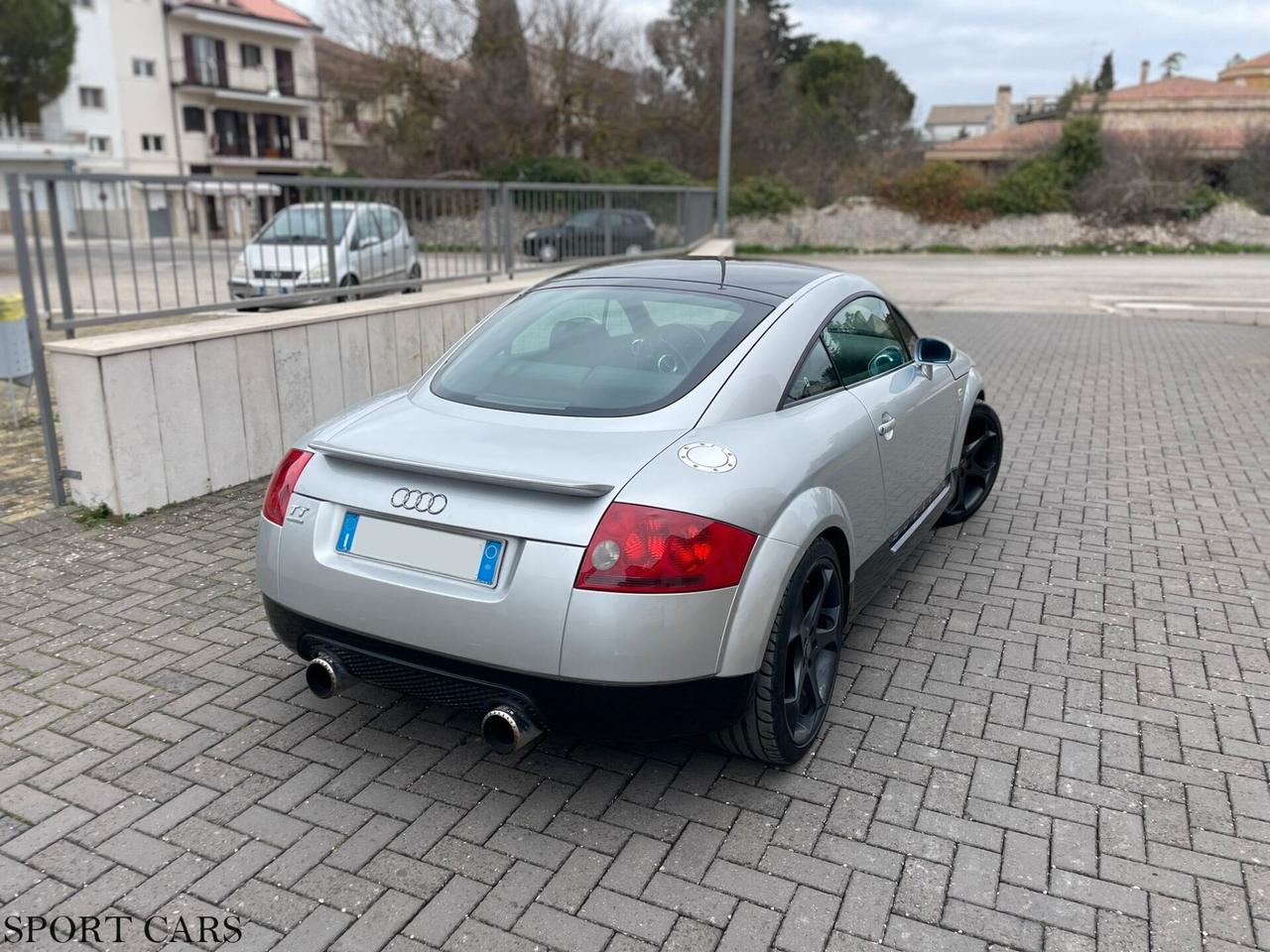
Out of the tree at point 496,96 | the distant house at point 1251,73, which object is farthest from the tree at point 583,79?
the distant house at point 1251,73

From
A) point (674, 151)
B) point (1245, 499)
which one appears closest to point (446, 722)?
point (1245, 499)

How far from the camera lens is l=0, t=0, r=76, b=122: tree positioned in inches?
1702

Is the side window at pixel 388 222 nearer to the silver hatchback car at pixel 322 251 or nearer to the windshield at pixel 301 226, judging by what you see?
the silver hatchback car at pixel 322 251

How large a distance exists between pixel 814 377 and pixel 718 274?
28.0 inches

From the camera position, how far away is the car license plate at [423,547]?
2689 millimetres

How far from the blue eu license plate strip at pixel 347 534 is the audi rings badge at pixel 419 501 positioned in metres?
0.16

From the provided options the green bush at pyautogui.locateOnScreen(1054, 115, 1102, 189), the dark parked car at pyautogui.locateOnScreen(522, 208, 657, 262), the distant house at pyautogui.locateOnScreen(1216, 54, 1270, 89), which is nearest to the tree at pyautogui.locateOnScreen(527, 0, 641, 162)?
the green bush at pyautogui.locateOnScreen(1054, 115, 1102, 189)

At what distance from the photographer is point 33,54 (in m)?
44.4

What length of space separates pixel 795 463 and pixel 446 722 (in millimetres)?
1522

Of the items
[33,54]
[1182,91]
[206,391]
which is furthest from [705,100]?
[206,391]

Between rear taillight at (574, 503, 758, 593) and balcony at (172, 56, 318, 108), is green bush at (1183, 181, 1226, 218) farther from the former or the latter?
balcony at (172, 56, 318, 108)

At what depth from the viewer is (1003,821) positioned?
2.90 m

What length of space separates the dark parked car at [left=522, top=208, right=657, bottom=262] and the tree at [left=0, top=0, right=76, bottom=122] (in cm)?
4359

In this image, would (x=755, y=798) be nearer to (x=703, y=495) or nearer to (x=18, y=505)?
(x=703, y=495)
